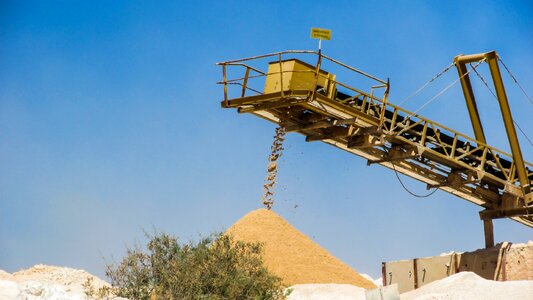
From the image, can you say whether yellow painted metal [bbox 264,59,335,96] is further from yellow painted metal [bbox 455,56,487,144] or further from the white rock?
the white rock

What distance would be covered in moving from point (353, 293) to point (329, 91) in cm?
1105

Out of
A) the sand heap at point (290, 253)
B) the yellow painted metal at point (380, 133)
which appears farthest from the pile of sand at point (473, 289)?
the sand heap at point (290, 253)

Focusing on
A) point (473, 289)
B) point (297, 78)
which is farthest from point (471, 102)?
point (297, 78)

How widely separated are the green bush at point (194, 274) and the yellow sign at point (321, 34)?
6532 mm

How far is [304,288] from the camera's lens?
27891 mm

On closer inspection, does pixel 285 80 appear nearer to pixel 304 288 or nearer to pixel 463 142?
pixel 463 142

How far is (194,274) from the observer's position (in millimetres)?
19469

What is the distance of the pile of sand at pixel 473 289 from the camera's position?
59.6 feet

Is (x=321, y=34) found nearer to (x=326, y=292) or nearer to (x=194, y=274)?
(x=194, y=274)

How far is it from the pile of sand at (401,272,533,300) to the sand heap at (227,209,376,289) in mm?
9389

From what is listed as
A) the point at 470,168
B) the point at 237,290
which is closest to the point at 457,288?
the point at 470,168

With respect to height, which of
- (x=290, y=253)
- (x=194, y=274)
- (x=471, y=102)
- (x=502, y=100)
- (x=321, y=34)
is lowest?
(x=194, y=274)

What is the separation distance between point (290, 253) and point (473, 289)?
510 inches

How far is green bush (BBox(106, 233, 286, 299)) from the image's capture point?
19344mm
